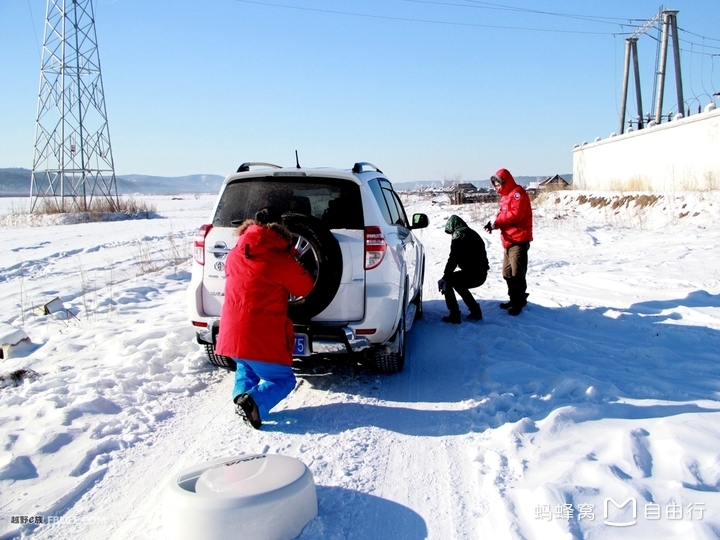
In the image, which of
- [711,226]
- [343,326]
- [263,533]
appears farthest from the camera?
[711,226]

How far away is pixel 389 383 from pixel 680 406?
234cm

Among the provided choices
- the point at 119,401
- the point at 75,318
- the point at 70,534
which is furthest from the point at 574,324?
the point at 75,318

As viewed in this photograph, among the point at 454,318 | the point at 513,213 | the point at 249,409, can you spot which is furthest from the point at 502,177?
the point at 249,409

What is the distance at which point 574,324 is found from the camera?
6820mm

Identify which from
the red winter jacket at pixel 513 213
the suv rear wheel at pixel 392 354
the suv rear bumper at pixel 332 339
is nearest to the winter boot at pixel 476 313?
the red winter jacket at pixel 513 213

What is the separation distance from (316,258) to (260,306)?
69 cm

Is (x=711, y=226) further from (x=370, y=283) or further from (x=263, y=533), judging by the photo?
(x=263, y=533)

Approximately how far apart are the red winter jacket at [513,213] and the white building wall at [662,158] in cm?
1220

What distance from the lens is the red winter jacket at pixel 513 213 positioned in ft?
24.1

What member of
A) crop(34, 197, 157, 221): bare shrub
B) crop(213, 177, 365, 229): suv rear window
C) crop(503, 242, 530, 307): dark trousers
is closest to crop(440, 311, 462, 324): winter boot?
crop(503, 242, 530, 307): dark trousers

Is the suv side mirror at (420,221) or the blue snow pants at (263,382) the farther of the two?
the suv side mirror at (420,221)

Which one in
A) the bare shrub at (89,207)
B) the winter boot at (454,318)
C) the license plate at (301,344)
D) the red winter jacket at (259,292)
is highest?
the bare shrub at (89,207)

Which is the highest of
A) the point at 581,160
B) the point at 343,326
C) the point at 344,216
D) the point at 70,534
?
the point at 581,160

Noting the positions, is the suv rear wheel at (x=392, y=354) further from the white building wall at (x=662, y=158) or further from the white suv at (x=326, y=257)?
the white building wall at (x=662, y=158)
